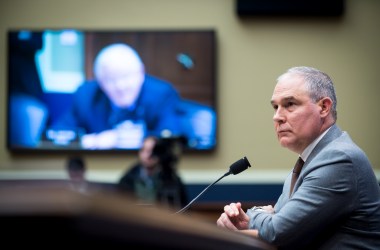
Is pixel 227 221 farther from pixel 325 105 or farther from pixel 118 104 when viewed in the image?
pixel 118 104

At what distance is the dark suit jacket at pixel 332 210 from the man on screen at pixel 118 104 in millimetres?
4283

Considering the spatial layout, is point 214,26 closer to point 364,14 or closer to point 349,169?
point 364,14

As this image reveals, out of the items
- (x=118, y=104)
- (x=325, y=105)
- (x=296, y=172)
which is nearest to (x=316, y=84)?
(x=325, y=105)

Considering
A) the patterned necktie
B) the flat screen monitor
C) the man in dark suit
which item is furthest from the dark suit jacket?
the flat screen monitor

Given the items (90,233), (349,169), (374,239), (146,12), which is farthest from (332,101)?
(146,12)

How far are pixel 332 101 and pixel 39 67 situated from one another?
4449 millimetres

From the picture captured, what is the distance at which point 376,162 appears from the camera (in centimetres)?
604

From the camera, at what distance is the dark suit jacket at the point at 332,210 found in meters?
1.69

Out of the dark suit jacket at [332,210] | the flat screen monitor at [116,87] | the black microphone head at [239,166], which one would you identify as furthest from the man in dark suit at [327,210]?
the flat screen monitor at [116,87]

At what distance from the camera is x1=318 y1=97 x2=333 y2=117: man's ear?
1949 millimetres

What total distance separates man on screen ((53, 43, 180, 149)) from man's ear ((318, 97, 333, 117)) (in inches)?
160

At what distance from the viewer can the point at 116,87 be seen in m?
6.04

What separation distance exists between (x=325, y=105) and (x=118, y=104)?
4228mm

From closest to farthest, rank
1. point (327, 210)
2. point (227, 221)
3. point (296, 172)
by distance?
point (327, 210) < point (227, 221) < point (296, 172)
